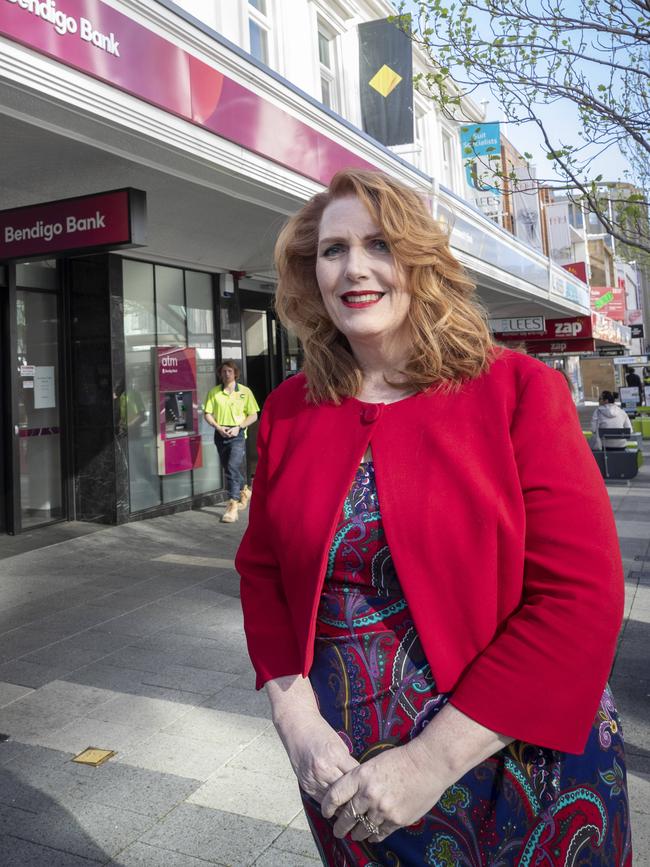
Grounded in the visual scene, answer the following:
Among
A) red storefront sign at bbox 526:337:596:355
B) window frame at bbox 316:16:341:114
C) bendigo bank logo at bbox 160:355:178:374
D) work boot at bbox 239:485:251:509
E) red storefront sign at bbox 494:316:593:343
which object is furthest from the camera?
red storefront sign at bbox 526:337:596:355

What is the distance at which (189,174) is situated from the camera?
20.2ft

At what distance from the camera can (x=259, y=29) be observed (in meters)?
10.9

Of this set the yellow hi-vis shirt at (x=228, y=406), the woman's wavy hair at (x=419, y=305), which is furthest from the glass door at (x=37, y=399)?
the woman's wavy hair at (x=419, y=305)

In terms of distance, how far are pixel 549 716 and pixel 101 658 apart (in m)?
3.97

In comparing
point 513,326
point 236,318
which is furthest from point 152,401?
point 513,326

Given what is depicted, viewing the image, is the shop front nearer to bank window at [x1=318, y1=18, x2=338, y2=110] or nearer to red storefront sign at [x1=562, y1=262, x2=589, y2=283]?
bank window at [x1=318, y1=18, x2=338, y2=110]

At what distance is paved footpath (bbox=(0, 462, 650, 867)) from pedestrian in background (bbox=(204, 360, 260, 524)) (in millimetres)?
2837

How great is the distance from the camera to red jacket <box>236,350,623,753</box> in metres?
1.25

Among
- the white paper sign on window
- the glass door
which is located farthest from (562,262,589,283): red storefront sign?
the white paper sign on window

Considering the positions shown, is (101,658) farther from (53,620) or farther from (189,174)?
(189,174)

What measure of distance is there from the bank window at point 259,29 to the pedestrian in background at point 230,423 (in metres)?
4.50

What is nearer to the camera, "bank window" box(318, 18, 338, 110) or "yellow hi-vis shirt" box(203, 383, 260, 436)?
"yellow hi-vis shirt" box(203, 383, 260, 436)

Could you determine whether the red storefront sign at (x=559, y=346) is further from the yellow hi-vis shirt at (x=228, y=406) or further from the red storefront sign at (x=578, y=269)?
the yellow hi-vis shirt at (x=228, y=406)

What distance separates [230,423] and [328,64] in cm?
714
